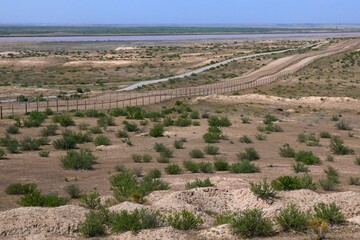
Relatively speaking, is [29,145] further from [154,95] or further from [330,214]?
[154,95]

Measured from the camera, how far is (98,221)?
579 inches

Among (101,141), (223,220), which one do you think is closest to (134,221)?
(223,220)

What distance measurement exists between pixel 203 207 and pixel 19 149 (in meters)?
14.9

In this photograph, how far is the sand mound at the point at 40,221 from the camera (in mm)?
14469

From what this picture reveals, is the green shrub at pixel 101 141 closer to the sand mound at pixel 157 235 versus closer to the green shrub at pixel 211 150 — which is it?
the green shrub at pixel 211 150

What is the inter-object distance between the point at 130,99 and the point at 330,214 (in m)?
42.6

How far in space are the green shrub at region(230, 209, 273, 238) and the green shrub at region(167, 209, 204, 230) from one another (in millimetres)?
1082

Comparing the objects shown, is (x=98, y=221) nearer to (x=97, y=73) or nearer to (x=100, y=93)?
(x=100, y=93)

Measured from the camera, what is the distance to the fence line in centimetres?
5084

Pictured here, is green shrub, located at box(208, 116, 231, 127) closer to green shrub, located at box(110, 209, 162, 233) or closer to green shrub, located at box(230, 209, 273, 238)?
green shrub, located at box(110, 209, 162, 233)

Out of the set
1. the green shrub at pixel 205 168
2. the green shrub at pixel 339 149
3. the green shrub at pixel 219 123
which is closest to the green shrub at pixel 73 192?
the green shrub at pixel 205 168

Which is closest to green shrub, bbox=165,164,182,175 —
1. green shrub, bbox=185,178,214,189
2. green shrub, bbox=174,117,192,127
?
green shrub, bbox=185,178,214,189

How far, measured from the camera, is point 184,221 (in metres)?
14.8

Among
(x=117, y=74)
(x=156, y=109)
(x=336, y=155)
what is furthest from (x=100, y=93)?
(x=336, y=155)
